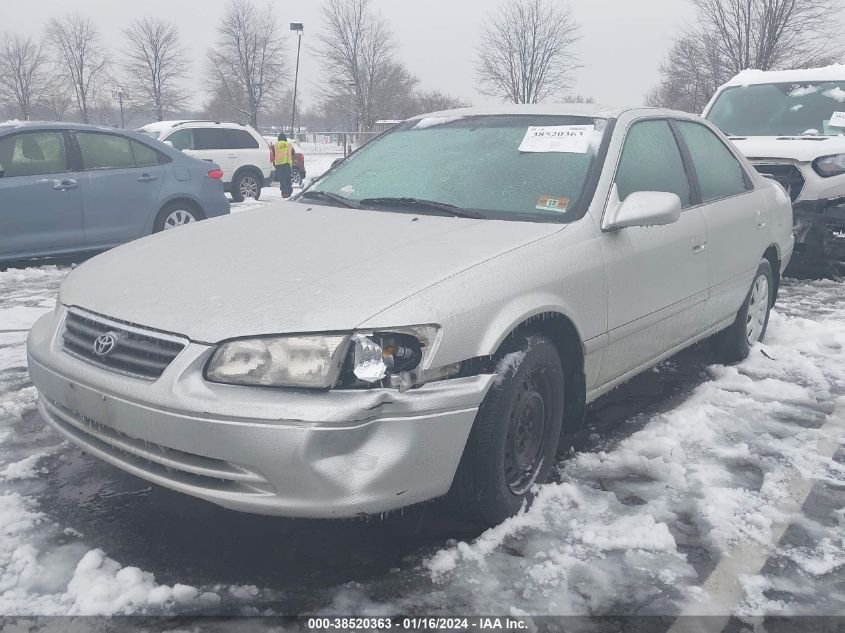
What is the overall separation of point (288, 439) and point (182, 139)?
14823 millimetres

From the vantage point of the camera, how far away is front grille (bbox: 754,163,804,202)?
7.55 metres

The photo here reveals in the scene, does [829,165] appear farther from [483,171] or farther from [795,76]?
[483,171]

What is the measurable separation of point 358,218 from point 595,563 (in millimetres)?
1717

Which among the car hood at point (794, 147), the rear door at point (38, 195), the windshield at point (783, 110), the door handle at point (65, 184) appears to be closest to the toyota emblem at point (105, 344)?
the rear door at point (38, 195)

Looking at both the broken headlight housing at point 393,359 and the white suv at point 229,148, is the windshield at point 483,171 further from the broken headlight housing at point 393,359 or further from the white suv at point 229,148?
the white suv at point 229,148

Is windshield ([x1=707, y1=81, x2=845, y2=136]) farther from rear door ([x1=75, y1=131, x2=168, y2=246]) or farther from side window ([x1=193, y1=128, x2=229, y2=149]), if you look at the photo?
side window ([x1=193, y1=128, x2=229, y2=149])

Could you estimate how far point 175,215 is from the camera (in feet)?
27.4

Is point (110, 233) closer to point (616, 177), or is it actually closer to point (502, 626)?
point (616, 177)

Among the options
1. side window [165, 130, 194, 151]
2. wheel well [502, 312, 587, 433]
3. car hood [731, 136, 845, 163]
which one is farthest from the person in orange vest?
wheel well [502, 312, 587, 433]

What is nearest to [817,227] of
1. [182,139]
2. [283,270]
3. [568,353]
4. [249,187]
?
[568,353]

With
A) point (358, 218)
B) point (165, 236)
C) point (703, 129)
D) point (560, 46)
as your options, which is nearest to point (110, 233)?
point (165, 236)

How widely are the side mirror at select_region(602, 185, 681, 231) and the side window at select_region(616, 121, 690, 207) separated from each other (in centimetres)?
20

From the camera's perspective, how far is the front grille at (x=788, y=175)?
7547 mm

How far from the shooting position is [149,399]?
232 centimetres
